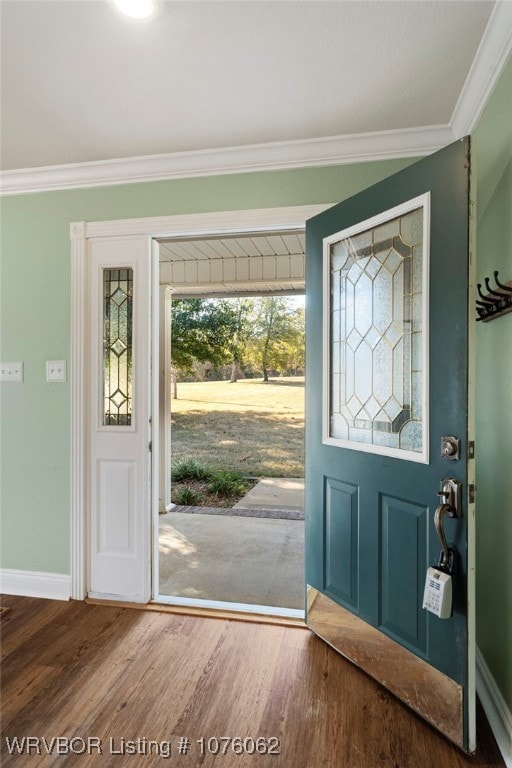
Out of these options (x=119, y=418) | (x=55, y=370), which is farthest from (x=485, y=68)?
(x=55, y=370)

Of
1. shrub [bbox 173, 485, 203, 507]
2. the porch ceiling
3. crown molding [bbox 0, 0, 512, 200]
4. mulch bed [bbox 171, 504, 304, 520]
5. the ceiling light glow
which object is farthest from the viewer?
shrub [bbox 173, 485, 203, 507]

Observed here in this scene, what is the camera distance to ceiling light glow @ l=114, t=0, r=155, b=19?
1.42 metres

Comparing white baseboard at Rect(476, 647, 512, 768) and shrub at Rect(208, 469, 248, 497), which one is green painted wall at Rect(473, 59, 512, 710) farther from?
shrub at Rect(208, 469, 248, 497)

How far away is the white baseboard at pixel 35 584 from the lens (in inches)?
104

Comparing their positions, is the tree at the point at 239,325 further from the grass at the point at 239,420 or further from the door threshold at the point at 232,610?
the door threshold at the point at 232,610

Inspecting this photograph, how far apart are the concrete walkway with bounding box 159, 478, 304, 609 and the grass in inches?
63.8

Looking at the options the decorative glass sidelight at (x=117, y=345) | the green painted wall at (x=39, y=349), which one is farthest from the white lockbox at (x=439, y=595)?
the green painted wall at (x=39, y=349)

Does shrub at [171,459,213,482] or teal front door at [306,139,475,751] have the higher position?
teal front door at [306,139,475,751]

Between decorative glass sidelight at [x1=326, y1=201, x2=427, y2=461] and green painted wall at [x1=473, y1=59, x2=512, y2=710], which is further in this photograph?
decorative glass sidelight at [x1=326, y1=201, x2=427, y2=461]

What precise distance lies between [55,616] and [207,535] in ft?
5.76

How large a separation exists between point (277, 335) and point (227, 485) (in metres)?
2.37

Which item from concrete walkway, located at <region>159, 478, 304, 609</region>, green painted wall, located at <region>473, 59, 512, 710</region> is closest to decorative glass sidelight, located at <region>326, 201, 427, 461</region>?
green painted wall, located at <region>473, 59, 512, 710</region>

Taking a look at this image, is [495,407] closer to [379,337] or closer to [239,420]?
[379,337]

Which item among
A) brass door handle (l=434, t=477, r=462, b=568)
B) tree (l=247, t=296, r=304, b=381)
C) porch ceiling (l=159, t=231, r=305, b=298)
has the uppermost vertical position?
porch ceiling (l=159, t=231, r=305, b=298)
